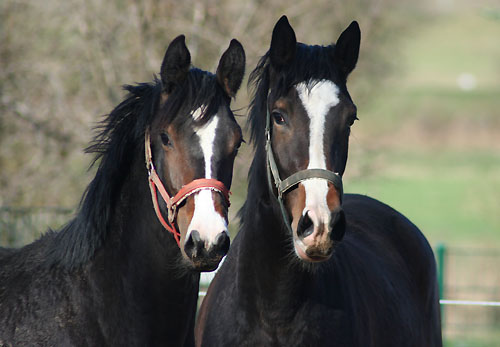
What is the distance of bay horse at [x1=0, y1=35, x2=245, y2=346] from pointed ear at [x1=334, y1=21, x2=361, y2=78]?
630 mm

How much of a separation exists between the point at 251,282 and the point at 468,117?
104ft

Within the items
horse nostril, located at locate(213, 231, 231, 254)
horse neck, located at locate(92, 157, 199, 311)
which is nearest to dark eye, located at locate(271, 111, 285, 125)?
horse neck, located at locate(92, 157, 199, 311)

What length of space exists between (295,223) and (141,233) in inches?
28.2

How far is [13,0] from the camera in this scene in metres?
10.5

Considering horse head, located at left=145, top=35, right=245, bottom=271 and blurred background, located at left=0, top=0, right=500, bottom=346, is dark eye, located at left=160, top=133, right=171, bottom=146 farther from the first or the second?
blurred background, located at left=0, top=0, right=500, bottom=346

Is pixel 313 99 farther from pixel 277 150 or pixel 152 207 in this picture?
pixel 152 207

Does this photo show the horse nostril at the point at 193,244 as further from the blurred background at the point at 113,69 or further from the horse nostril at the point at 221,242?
the blurred background at the point at 113,69

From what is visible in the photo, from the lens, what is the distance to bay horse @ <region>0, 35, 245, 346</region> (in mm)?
3182

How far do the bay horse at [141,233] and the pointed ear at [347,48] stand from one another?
0.63 meters

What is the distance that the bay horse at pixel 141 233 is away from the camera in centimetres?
318

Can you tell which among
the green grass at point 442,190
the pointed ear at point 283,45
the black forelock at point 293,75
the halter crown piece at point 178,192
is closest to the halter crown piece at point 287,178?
the black forelock at point 293,75

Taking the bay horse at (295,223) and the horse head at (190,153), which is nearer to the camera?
the horse head at (190,153)

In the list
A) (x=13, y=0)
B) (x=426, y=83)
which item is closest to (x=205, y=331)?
(x=13, y=0)

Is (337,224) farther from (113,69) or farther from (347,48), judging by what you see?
(113,69)
